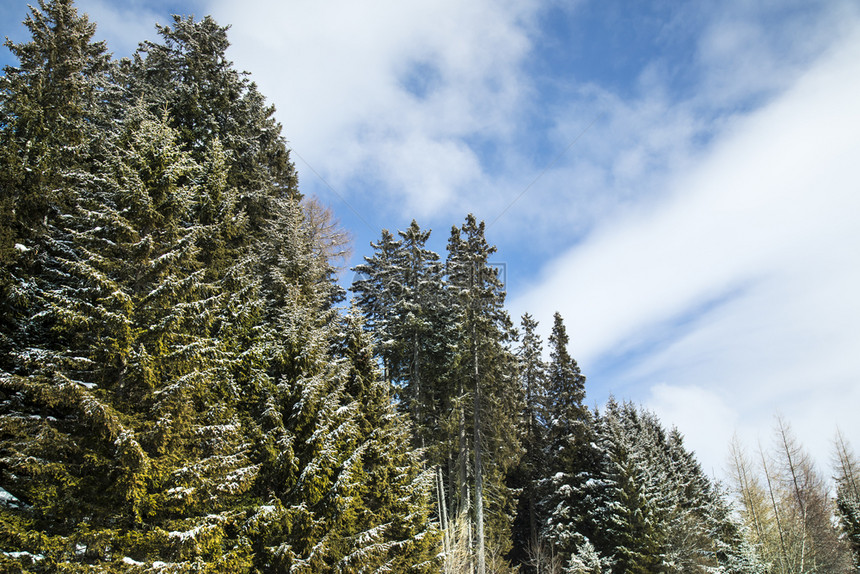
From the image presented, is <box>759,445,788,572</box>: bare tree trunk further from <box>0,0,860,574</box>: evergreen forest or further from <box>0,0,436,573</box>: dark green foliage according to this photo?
<box>0,0,436,573</box>: dark green foliage

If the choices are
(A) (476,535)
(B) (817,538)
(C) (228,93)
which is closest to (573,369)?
(A) (476,535)

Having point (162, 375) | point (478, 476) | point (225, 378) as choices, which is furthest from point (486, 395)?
point (162, 375)

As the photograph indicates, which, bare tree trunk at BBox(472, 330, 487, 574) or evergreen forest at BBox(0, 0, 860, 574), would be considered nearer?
evergreen forest at BBox(0, 0, 860, 574)

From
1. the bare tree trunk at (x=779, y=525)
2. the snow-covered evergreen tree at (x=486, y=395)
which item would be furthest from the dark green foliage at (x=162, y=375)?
the bare tree trunk at (x=779, y=525)

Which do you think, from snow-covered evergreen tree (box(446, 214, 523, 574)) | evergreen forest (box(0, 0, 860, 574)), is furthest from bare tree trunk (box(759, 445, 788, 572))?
snow-covered evergreen tree (box(446, 214, 523, 574))

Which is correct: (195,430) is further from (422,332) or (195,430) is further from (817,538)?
(817,538)

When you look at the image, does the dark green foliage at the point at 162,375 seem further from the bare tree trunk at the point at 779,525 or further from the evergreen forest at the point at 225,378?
the bare tree trunk at the point at 779,525

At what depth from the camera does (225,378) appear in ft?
42.2

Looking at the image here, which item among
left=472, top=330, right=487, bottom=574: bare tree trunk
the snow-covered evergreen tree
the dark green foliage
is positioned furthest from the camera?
the snow-covered evergreen tree

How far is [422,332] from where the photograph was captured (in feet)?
107

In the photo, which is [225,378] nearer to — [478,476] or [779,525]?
[478,476]

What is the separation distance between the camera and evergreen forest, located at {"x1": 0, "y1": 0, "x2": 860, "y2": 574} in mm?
9242

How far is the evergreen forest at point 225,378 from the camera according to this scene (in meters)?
9.24

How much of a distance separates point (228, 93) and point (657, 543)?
1398 inches
